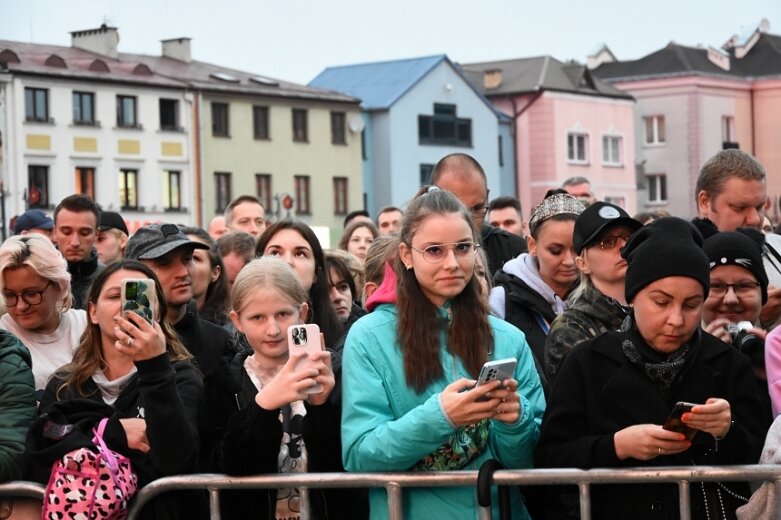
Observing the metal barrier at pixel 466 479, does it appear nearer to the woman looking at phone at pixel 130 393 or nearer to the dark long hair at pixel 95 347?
the woman looking at phone at pixel 130 393

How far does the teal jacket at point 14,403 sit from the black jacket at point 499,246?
13.2 ft

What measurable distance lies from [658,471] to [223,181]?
55.7 metres

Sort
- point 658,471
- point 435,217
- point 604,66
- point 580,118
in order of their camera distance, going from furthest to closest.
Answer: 1. point 604,66
2. point 580,118
3. point 435,217
4. point 658,471

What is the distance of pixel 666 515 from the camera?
16.5 ft

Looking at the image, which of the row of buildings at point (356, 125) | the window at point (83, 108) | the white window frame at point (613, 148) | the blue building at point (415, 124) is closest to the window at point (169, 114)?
the row of buildings at point (356, 125)

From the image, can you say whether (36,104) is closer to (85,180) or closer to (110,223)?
(85,180)

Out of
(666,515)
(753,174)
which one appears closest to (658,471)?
(666,515)

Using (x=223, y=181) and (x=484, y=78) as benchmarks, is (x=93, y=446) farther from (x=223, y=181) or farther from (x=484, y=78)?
(x=484, y=78)

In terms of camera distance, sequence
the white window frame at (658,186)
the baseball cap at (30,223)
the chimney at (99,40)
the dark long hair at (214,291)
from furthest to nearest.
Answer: the white window frame at (658,186) → the chimney at (99,40) → the baseball cap at (30,223) → the dark long hair at (214,291)

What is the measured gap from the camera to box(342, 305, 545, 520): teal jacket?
5.09 meters

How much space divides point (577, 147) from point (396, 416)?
71.1 metres

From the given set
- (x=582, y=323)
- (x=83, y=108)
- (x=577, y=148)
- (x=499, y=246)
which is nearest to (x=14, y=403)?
(x=582, y=323)

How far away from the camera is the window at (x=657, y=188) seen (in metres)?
79.3

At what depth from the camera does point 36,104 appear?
53625 millimetres
